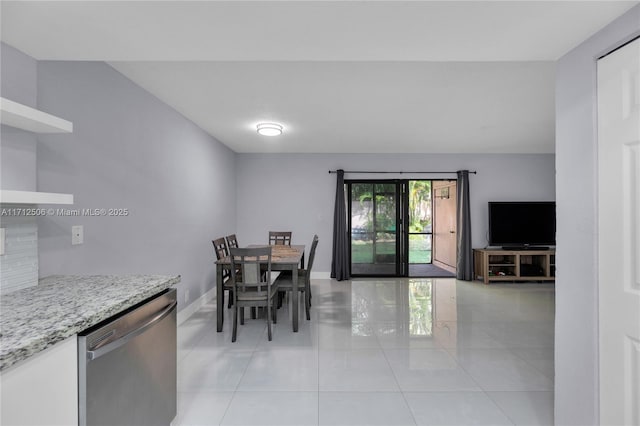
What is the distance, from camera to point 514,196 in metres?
6.14

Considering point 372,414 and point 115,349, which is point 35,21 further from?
point 372,414

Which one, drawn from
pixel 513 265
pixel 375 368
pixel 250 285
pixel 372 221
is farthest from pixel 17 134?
pixel 513 265

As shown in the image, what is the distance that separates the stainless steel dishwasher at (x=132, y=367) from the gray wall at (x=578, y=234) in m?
2.13

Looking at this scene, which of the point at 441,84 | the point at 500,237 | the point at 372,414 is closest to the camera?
the point at 372,414

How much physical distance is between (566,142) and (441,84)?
145 cm

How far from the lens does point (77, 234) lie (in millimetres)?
2082

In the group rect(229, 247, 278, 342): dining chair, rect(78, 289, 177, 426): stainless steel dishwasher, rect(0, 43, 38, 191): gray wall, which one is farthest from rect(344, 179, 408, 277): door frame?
rect(0, 43, 38, 191): gray wall

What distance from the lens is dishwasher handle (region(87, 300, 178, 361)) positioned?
1.14 m

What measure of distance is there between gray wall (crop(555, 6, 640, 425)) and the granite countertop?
7.08 ft

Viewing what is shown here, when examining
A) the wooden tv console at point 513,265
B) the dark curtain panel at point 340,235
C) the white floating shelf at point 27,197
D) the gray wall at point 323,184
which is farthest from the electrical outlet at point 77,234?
the wooden tv console at point 513,265

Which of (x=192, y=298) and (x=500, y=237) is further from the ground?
(x=500, y=237)

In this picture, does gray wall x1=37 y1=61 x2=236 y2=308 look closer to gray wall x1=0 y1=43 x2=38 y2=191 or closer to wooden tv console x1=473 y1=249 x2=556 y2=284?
gray wall x1=0 y1=43 x2=38 y2=191

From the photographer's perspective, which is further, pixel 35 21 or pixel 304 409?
pixel 304 409

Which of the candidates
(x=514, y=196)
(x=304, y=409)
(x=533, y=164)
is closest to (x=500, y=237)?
(x=514, y=196)
